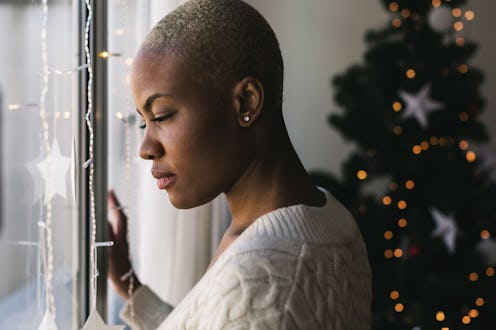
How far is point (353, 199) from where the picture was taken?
303cm

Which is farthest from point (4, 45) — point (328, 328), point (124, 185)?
point (124, 185)

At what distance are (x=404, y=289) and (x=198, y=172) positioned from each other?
2.29 m

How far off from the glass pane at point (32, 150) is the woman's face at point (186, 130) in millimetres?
294

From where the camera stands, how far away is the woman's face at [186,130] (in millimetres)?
831

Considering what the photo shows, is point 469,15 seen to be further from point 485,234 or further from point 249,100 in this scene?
point 249,100

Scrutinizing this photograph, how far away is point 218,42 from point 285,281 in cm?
30

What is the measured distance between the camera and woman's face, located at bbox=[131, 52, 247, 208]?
831 mm

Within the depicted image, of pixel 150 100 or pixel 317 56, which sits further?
pixel 317 56

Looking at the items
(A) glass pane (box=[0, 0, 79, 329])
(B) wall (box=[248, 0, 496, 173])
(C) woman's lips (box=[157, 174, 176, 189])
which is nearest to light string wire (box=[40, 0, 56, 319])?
(A) glass pane (box=[0, 0, 79, 329])

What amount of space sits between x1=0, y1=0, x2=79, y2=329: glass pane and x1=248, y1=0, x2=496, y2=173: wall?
2476mm

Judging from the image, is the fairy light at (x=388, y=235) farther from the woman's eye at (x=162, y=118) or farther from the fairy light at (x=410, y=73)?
the woman's eye at (x=162, y=118)

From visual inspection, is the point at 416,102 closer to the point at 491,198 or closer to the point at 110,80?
the point at 491,198

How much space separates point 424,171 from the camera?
115 inches

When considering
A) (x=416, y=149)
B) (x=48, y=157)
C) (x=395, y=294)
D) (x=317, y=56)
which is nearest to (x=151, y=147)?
(x=48, y=157)
